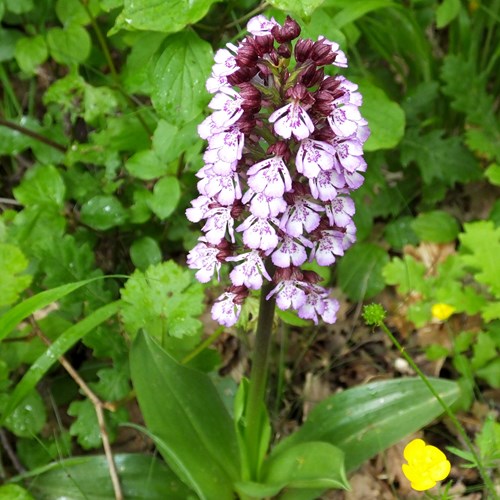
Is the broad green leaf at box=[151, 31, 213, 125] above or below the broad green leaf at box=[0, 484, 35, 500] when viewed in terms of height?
above

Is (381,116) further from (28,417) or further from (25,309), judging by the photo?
(28,417)

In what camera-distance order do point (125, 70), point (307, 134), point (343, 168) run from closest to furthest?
point (307, 134) → point (343, 168) → point (125, 70)

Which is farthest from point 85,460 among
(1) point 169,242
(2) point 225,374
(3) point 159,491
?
(1) point 169,242

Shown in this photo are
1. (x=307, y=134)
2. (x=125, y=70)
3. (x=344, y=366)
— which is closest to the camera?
(x=307, y=134)

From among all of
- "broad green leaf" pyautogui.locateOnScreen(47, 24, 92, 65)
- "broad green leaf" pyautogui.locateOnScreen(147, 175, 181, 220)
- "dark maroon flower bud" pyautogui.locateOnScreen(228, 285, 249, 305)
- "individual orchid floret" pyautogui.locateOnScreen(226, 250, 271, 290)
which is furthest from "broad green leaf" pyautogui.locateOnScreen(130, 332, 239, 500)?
Result: "broad green leaf" pyautogui.locateOnScreen(47, 24, 92, 65)

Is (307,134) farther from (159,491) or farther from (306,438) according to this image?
(159,491)

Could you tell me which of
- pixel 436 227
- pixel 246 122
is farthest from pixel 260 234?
pixel 436 227

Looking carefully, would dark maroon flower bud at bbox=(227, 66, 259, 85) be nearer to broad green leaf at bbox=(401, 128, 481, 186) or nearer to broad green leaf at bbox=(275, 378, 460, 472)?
broad green leaf at bbox=(275, 378, 460, 472)
